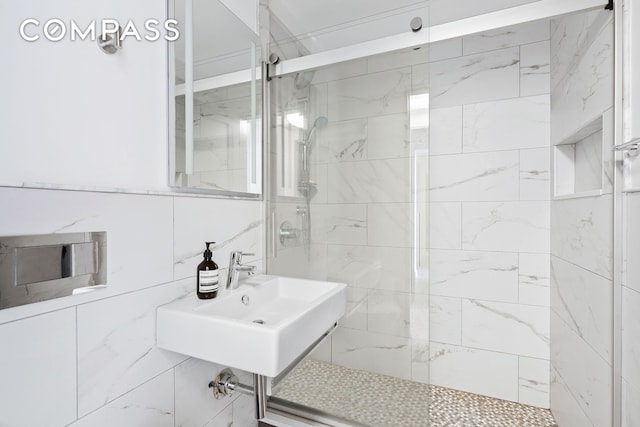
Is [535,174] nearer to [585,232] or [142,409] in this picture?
[585,232]

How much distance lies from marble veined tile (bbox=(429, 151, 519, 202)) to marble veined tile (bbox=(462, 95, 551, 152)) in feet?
0.22

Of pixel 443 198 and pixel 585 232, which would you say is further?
pixel 443 198

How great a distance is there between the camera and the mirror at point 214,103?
1093 millimetres

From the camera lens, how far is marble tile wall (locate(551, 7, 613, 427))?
1.20 m

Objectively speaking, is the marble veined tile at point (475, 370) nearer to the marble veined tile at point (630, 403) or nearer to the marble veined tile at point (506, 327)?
the marble veined tile at point (506, 327)

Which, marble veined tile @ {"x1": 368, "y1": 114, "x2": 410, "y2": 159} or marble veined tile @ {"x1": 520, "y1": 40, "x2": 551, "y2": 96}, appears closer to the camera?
marble veined tile @ {"x1": 368, "y1": 114, "x2": 410, "y2": 159}

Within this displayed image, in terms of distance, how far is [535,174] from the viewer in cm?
183

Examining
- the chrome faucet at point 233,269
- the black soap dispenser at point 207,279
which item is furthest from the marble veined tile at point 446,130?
the black soap dispenser at point 207,279

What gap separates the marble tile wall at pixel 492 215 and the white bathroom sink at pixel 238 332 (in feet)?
3.86

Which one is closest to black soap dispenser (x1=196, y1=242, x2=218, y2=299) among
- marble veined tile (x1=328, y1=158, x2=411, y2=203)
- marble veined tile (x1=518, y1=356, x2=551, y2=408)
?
marble veined tile (x1=328, y1=158, x2=411, y2=203)

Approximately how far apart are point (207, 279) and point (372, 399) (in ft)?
3.25

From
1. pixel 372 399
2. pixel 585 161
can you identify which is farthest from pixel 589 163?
pixel 372 399

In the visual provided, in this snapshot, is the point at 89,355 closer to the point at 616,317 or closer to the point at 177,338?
the point at 177,338

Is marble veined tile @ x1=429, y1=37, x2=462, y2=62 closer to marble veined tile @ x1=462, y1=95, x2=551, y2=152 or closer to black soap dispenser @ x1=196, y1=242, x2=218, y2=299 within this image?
marble veined tile @ x1=462, y1=95, x2=551, y2=152
